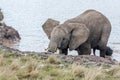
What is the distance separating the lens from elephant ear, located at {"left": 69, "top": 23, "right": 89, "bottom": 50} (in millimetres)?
20234

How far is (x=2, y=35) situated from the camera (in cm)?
3022

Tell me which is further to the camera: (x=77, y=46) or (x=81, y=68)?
(x=77, y=46)

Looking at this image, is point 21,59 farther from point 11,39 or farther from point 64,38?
point 11,39

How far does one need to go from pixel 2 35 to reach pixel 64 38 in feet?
35.9

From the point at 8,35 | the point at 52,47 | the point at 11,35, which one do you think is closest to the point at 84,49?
the point at 52,47

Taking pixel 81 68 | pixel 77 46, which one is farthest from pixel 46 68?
pixel 77 46

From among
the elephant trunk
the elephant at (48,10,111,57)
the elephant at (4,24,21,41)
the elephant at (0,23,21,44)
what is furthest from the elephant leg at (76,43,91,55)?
the elephant at (4,24,21,41)

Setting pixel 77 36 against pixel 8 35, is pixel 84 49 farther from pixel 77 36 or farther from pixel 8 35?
pixel 8 35

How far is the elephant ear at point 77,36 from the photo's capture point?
20234 mm

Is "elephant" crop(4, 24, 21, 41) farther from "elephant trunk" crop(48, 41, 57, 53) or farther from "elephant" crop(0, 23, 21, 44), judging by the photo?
"elephant trunk" crop(48, 41, 57, 53)

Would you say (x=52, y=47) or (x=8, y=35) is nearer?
(x=52, y=47)

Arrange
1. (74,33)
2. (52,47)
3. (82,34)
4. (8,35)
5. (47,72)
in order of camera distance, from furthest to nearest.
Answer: (8,35), (74,33), (82,34), (52,47), (47,72)

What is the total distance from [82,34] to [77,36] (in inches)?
8.7

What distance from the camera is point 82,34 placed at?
20.2 m
